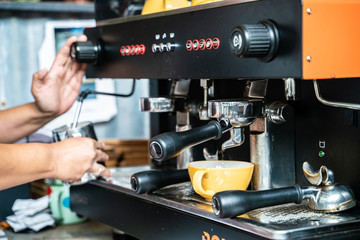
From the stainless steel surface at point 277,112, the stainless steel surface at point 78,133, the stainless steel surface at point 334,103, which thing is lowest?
the stainless steel surface at point 78,133

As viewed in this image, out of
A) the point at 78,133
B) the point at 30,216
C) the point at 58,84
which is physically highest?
the point at 58,84

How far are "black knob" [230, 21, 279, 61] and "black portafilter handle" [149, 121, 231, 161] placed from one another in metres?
0.17

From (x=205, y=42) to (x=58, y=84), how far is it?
23.7 inches

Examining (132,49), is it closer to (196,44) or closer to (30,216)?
(196,44)

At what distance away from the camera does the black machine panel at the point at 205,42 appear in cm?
81

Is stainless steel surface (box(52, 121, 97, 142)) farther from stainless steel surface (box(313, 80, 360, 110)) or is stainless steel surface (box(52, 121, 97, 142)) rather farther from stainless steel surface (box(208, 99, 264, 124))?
stainless steel surface (box(313, 80, 360, 110))

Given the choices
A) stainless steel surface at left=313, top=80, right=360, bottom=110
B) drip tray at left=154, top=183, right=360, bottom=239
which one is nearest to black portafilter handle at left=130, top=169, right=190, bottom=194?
drip tray at left=154, top=183, right=360, bottom=239

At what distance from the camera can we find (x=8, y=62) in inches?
80.8

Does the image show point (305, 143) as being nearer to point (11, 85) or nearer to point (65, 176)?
point (65, 176)

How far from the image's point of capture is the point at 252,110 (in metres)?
0.99

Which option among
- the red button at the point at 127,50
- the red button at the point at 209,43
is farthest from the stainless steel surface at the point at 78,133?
the red button at the point at 209,43

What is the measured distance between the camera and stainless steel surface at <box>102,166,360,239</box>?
0.85m

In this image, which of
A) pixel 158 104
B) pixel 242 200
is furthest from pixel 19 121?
pixel 242 200

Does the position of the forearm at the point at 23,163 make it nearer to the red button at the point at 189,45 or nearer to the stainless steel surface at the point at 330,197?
the red button at the point at 189,45
